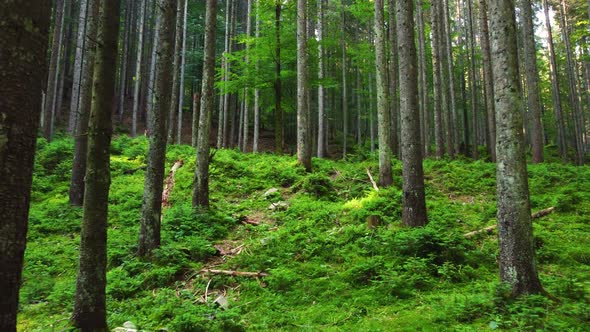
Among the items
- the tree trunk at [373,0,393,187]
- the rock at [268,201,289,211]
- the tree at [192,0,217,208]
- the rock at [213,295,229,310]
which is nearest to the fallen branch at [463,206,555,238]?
the tree trunk at [373,0,393,187]

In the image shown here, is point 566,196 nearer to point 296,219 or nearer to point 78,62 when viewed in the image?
point 296,219

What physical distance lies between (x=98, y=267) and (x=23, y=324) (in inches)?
75.2

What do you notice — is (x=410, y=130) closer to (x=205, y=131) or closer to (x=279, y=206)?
(x=279, y=206)

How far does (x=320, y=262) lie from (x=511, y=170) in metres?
3.74

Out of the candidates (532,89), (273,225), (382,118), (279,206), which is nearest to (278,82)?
(382,118)

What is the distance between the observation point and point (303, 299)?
5.54 meters

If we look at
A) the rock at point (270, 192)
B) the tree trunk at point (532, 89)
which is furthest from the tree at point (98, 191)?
the tree trunk at point (532, 89)

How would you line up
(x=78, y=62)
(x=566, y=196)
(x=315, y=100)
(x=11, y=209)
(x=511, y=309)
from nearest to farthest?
(x=11, y=209) < (x=511, y=309) < (x=566, y=196) < (x=78, y=62) < (x=315, y=100)

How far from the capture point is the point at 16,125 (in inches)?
80.5

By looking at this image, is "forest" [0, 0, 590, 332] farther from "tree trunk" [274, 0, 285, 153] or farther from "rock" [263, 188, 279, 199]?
"tree trunk" [274, 0, 285, 153]

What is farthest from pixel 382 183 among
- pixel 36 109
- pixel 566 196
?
pixel 36 109

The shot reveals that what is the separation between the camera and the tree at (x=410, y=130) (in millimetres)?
7648

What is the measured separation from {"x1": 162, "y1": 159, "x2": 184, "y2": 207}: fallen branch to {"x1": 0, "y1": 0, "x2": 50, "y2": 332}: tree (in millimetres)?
9366

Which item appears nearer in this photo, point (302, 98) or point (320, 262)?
point (320, 262)
